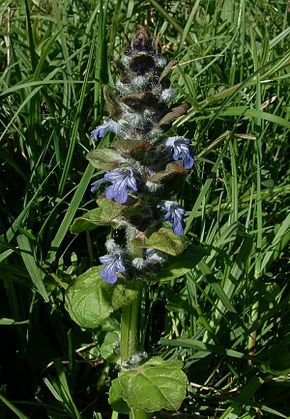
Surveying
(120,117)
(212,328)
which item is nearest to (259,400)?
(212,328)

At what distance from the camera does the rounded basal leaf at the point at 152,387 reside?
1.51m

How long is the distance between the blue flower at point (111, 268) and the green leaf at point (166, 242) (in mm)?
84

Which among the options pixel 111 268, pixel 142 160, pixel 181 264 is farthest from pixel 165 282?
pixel 142 160

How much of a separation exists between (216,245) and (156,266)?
411mm

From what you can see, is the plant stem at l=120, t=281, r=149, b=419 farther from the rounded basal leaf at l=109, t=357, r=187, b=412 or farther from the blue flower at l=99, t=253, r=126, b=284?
the blue flower at l=99, t=253, r=126, b=284

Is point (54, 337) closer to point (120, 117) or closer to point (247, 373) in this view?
point (247, 373)

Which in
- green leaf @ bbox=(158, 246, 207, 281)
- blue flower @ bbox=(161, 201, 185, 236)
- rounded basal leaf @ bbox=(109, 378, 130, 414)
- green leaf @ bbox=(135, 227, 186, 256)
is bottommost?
rounded basal leaf @ bbox=(109, 378, 130, 414)

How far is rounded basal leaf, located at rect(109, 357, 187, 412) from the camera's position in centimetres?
151

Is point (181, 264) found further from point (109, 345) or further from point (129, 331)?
point (109, 345)

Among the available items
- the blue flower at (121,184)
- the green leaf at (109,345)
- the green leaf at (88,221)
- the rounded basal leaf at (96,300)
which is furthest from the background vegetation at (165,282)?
the blue flower at (121,184)

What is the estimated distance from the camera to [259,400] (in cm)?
194

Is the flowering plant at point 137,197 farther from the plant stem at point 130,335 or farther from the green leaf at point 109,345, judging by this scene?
the green leaf at point 109,345

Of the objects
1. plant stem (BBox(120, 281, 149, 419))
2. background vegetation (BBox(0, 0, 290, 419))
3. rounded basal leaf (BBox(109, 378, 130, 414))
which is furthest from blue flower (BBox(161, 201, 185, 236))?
rounded basal leaf (BBox(109, 378, 130, 414))

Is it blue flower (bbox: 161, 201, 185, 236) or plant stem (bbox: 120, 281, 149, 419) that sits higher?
blue flower (bbox: 161, 201, 185, 236)
